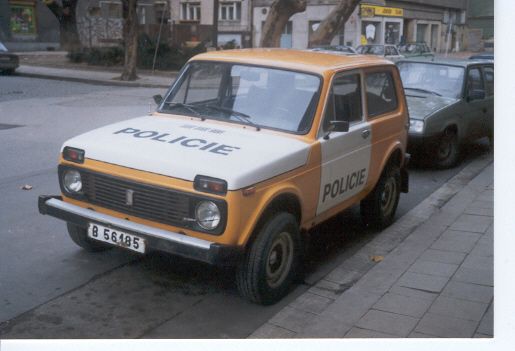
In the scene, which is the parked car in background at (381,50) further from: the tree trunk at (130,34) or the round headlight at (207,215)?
the round headlight at (207,215)

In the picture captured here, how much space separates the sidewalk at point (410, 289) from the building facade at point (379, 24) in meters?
4.48

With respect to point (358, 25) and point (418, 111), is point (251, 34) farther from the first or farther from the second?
point (418, 111)

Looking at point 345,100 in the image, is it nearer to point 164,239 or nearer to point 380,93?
point 380,93

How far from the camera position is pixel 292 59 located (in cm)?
509

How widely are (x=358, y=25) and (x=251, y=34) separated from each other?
897cm

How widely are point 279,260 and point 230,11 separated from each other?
35598mm

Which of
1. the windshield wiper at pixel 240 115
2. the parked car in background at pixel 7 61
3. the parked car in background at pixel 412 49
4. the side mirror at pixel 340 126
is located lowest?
the side mirror at pixel 340 126

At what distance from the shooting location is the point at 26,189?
23.0 ft

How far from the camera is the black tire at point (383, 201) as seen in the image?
5.94m

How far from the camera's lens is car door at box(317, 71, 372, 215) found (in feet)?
15.8

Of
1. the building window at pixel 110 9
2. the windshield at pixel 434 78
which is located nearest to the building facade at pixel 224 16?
the building window at pixel 110 9

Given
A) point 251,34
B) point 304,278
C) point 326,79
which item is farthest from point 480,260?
point 251,34

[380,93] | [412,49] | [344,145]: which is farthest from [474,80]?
[412,49]
